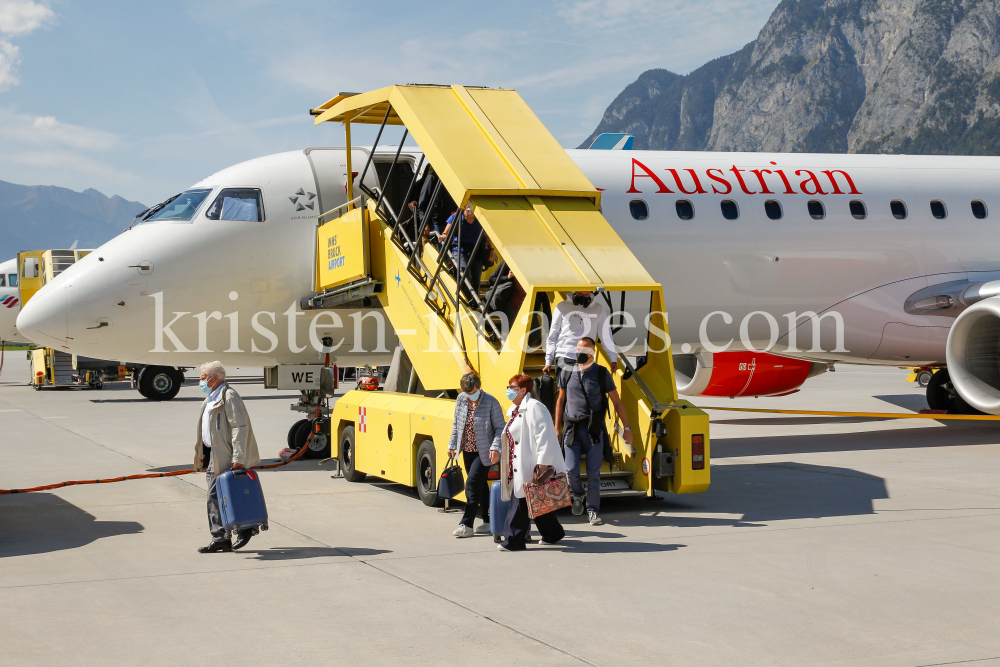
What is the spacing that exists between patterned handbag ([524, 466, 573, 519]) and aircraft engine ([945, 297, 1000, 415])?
Answer: 8195mm

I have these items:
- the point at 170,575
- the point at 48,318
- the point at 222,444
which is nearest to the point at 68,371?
the point at 48,318

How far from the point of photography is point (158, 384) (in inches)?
1001

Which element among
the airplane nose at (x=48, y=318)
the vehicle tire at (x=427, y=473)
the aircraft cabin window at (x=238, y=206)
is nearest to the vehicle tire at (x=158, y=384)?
the airplane nose at (x=48, y=318)

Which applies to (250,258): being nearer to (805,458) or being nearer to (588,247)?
(588,247)

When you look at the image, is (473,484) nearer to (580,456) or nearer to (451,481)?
(451,481)

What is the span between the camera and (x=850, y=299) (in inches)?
565

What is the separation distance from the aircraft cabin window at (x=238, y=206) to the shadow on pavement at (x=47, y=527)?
4.10m

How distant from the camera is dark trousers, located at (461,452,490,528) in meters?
8.12

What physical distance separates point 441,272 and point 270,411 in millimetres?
12716

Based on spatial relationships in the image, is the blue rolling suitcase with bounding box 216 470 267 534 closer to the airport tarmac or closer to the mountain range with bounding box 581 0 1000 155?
the airport tarmac

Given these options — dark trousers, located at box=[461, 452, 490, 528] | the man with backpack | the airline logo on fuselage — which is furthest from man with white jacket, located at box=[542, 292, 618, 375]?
the airline logo on fuselage

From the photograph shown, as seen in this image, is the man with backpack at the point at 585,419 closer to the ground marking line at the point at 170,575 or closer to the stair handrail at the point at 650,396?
the stair handrail at the point at 650,396

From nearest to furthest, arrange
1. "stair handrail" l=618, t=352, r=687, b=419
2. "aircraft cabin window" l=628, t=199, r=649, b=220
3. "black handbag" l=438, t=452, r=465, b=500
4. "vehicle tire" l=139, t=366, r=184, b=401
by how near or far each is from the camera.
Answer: "black handbag" l=438, t=452, r=465, b=500 < "stair handrail" l=618, t=352, r=687, b=419 < "aircraft cabin window" l=628, t=199, r=649, b=220 < "vehicle tire" l=139, t=366, r=184, b=401

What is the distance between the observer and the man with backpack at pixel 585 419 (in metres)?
8.52
